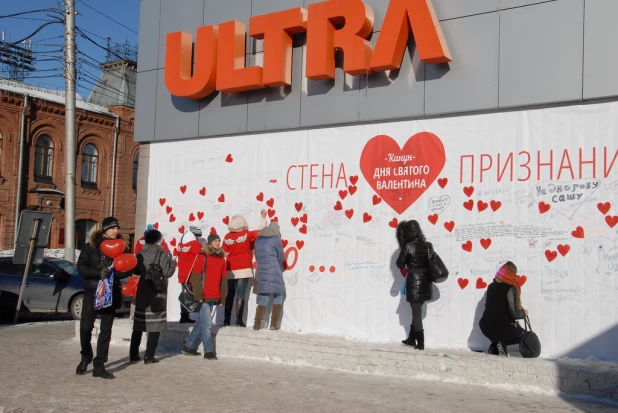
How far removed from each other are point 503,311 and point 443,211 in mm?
1804

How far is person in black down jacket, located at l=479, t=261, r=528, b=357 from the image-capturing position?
8570mm

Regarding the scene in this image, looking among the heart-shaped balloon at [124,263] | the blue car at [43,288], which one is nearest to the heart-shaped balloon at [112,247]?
the heart-shaped balloon at [124,263]

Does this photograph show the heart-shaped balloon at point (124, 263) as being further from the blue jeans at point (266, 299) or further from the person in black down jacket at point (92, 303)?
the blue jeans at point (266, 299)

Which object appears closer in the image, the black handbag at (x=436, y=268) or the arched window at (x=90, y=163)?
the black handbag at (x=436, y=268)

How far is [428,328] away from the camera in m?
9.83

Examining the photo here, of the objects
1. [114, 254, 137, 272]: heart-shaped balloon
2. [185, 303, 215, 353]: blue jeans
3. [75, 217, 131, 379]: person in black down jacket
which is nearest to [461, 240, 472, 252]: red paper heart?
[185, 303, 215, 353]: blue jeans

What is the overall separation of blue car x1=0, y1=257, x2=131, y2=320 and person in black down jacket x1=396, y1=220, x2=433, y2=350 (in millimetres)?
8890

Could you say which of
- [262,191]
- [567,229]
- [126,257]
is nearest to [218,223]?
[262,191]

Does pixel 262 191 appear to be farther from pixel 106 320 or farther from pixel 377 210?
pixel 106 320

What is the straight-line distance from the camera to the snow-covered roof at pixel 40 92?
33188 millimetres

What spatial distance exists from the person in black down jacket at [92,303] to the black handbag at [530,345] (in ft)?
16.2

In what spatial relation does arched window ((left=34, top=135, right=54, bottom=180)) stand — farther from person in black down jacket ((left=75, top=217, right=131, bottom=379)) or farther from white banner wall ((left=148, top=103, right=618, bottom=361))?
person in black down jacket ((left=75, top=217, right=131, bottom=379))

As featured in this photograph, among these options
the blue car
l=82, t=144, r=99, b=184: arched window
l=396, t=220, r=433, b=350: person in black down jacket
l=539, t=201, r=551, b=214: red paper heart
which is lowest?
the blue car

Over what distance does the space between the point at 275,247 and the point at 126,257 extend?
2.89m
